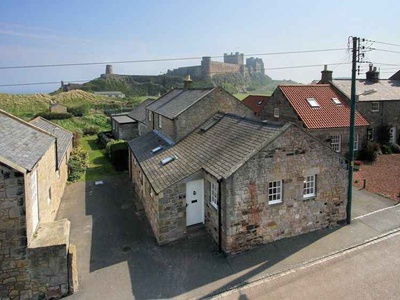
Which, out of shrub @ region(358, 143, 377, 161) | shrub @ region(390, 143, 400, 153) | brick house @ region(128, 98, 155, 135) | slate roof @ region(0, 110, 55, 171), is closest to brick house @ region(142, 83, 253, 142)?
slate roof @ region(0, 110, 55, 171)

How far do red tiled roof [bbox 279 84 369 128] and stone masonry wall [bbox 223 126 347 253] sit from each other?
36.1 feet

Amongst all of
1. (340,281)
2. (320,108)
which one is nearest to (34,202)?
(340,281)

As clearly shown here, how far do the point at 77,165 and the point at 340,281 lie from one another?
68.6 ft

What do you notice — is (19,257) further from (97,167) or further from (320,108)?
(320,108)

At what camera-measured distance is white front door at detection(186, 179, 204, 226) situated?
14.1 meters

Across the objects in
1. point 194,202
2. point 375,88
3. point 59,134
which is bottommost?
point 194,202

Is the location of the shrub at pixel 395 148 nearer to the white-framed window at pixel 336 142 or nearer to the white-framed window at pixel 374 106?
the white-framed window at pixel 374 106

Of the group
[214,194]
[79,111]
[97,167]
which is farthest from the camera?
[79,111]

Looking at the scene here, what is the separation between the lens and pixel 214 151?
14867 millimetres

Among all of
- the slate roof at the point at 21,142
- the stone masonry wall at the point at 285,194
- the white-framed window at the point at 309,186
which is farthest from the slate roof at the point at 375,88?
the slate roof at the point at 21,142

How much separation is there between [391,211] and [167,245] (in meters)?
12.4

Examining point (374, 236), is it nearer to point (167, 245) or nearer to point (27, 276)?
point (167, 245)

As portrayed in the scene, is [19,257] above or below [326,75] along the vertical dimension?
below

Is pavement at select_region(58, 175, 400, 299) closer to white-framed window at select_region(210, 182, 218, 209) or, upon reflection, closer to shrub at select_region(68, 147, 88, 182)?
white-framed window at select_region(210, 182, 218, 209)
